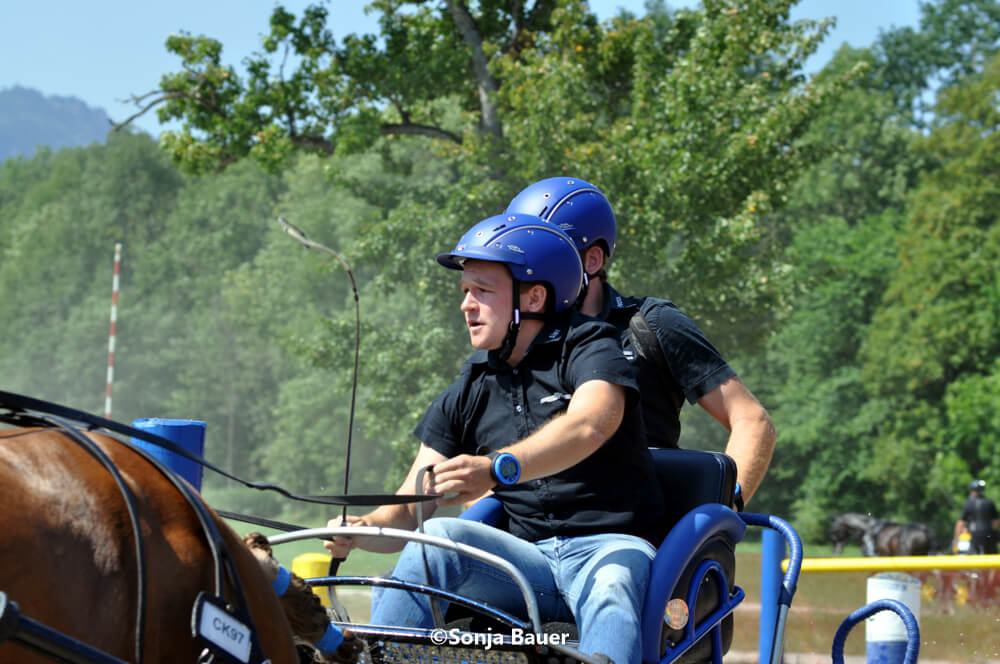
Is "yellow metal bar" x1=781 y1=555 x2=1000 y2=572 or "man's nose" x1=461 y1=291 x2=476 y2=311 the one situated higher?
"man's nose" x1=461 y1=291 x2=476 y2=311

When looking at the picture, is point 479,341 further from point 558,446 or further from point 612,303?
point 612,303

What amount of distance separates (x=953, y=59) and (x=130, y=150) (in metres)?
36.9

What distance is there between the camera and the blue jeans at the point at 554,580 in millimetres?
2814

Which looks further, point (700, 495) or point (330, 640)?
point (700, 495)

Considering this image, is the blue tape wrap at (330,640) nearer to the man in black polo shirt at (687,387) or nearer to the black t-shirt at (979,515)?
the man in black polo shirt at (687,387)

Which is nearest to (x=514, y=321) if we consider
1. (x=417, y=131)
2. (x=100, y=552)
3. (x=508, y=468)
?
(x=508, y=468)

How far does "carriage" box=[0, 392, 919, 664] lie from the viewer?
5.87 feet

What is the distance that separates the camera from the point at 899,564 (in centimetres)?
523

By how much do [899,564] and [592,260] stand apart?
7.13ft

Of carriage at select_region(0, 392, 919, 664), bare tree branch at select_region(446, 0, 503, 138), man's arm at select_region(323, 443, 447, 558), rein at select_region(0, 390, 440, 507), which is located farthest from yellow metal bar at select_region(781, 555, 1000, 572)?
bare tree branch at select_region(446, 0, 503, 138)

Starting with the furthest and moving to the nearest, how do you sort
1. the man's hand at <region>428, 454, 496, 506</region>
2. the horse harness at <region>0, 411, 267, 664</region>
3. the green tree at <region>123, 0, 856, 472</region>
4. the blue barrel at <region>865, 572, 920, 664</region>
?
the green tree at <region>123, 0, 856, 472</region>, the blue barrel at <region>865, 572, 920, 664</region>, the man's hand at <region>428, 454, 496, 506</region>, the horse harness at <region>0, 411, 267, 664</region>

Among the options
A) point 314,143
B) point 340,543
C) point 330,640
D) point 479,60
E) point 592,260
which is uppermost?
point 479,60

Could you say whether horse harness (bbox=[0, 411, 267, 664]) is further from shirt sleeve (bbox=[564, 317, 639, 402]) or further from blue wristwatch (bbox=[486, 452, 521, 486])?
shirt sleeve (bbox=[564, 317, 639, 402])

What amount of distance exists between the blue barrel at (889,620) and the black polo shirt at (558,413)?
8.87ft
